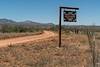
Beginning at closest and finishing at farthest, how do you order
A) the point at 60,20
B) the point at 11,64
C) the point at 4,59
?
the point at 11,64
the point at 4,59
the point at 60,20

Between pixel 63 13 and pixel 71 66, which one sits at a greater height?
pixel 63 13

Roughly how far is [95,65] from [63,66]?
3142 mm

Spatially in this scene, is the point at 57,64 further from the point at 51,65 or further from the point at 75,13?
the point at 75,13

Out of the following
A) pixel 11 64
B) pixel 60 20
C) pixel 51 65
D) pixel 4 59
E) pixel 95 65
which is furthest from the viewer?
pixel 60 20

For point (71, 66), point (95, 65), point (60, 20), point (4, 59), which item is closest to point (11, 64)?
point (4, 59)

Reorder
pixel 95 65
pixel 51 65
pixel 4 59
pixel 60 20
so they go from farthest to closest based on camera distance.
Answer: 1. pixel 60 20
2. pixel 4 59
3. pixel 51 65
4. pixel 95 65

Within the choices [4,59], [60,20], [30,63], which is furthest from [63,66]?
[60,20]

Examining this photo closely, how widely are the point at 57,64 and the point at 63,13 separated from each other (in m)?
11.6

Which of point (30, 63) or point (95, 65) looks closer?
point (95, 65)

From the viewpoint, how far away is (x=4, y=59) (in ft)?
52.8

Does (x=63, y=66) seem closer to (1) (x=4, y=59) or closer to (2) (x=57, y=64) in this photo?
(2) (x=57, y=64)

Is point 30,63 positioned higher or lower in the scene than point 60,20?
lower

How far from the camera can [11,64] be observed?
14531 millimetres

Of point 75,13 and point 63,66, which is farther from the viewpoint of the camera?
point 75,13
